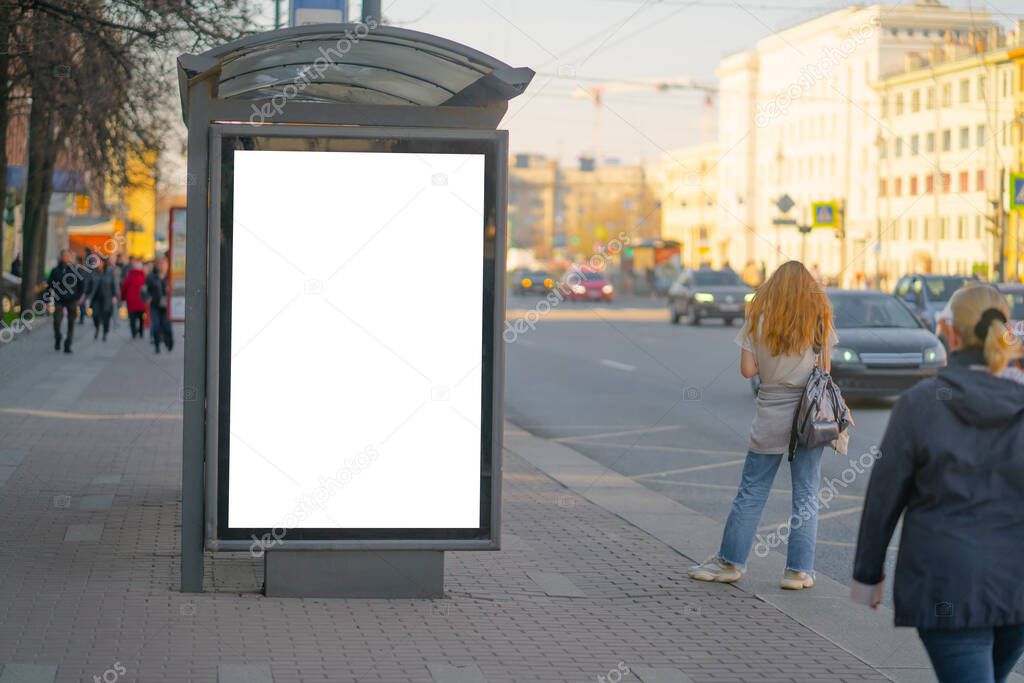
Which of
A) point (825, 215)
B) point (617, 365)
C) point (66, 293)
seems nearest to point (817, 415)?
point (617, 365)

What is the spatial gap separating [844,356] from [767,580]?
10914mm

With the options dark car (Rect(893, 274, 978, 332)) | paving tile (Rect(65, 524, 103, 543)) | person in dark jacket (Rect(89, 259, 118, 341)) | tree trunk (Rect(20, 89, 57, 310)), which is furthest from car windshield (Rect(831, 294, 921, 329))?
person in dark jacket (Rect(89, 259, 118, 341))

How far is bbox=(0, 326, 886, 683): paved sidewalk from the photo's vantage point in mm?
5961

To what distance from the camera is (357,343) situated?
7.10 m

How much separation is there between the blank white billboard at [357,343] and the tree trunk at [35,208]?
2455 cm

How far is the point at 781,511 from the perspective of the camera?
426 inches

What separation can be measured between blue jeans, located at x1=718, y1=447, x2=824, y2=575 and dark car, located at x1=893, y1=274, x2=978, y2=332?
2338 centimetres

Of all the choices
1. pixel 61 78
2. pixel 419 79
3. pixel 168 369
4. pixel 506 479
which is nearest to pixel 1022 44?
pixel 168 369

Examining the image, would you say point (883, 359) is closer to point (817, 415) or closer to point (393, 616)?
point (817, 415)

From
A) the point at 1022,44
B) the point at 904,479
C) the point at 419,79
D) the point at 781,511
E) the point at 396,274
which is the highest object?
the point at 1022,44

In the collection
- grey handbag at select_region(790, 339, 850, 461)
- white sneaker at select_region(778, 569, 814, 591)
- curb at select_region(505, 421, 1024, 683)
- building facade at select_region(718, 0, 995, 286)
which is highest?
building facade at select_region(718, 0, 995, 286)

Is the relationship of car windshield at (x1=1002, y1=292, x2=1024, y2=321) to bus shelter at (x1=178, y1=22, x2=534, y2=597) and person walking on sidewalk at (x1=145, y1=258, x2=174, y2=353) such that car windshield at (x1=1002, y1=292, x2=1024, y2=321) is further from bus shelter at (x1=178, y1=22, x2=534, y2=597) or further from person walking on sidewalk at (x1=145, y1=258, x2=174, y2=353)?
bus shelter at (x1=178, y1=22, x2=534, y2=597)

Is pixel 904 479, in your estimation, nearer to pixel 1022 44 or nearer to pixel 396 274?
pixel 396 274

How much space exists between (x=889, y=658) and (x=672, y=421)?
36.6ft
